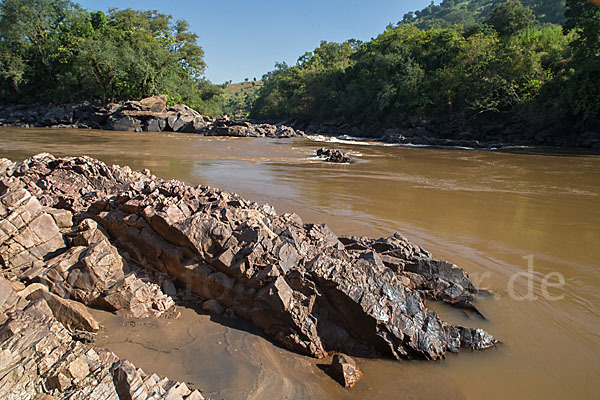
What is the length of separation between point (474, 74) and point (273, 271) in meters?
31.8

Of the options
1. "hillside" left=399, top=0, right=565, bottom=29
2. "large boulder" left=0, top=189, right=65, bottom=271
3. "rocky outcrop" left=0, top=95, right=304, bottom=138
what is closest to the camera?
"large boulder" left=0, top=189, right=65, bottom=271

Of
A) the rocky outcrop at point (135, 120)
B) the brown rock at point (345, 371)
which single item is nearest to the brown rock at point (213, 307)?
the brown rock at point (345, 371)

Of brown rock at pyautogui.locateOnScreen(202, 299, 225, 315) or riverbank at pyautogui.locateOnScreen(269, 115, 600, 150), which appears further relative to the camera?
riverbank at pyautogui.locateOnScreen(269, 115, 600, 150)

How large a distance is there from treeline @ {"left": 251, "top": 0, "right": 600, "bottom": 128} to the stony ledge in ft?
80.2

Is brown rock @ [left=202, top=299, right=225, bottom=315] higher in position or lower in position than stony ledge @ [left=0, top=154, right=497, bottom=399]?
lower

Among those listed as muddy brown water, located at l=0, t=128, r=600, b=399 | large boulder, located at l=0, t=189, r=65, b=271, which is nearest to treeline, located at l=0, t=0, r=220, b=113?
muddy brown water, located at l=0, t=128, r=600, b=399

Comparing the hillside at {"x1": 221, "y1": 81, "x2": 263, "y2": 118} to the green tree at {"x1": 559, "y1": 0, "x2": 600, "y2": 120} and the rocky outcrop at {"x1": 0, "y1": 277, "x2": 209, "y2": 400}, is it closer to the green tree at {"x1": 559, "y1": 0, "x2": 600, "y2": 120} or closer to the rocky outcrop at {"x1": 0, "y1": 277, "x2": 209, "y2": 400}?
the green tree at {"x1": 559, "y1": 0, "x2": 600, "y2": 120}

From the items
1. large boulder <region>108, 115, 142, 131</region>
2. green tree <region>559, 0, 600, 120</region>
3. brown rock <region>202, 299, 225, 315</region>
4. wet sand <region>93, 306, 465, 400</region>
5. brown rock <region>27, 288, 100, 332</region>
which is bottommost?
wet sand <region>93, 306, 465, 400</region>

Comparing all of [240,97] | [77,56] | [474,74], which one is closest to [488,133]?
[474,74]

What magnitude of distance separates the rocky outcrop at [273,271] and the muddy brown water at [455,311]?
0.19 metres

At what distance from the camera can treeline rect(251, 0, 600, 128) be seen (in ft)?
71.7

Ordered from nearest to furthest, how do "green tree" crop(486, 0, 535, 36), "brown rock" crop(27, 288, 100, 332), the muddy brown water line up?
the muddy brown water < "brown rock" crop(27, 288, 100, 332) < "green tree" crop(486, 0, 535, 36)

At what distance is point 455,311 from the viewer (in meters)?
3.71

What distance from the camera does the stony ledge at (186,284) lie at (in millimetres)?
2260
